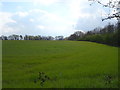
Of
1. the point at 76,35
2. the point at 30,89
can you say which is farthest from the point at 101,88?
the point at 76,35

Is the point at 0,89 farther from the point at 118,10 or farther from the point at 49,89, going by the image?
the point at 118,10

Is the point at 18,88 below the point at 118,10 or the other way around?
below

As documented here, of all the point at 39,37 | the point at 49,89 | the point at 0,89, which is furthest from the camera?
the point at 39,37

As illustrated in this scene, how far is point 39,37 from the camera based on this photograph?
4653 inches

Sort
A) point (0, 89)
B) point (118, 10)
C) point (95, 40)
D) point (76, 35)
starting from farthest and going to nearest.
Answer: point (76, 35) < point (95, 40) < point (0, 89) < point (118, 10)

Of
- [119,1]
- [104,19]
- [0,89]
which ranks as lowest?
[0,89]

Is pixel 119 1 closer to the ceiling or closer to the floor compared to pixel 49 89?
closer to the ceiling

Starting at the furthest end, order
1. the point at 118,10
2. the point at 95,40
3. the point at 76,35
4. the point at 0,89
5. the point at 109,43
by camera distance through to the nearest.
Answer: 1. the point at 76,35
2. the point at 95,40
3. the point at 109,43
4. the point at 0,89
5. the point at 118,10

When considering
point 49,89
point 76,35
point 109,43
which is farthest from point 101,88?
point 76,35

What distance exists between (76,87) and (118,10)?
5.34 m

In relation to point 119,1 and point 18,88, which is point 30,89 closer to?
point 18,88

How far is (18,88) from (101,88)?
440 cm

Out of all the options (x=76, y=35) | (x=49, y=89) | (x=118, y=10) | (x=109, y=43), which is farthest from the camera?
(x=76, y=35)

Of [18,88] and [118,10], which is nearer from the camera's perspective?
[118,10]
